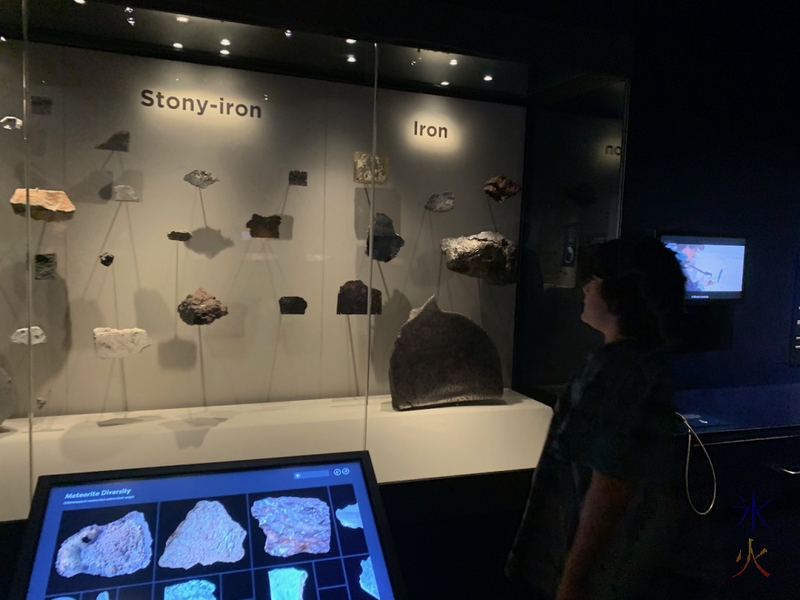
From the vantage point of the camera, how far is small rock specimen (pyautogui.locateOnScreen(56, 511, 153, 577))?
1158mm

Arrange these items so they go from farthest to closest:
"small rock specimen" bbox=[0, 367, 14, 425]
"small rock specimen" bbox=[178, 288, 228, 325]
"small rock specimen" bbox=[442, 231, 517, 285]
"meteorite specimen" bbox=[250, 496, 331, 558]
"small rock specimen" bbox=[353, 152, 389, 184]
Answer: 1. "small rock specimen" bbox=[442, 231, 517, 285]
2. "small rock specimen" bbox=[353, 152, 389, 184]
3. "small rock specimen" bbox=[178, 288, 228, 325]
4. "small rock specimen" bbox=[0, 367, 14, 425]
5. "meteorite specimen" bbox=[250, 496, 331, 558]

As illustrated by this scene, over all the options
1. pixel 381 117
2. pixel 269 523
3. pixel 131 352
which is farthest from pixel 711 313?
pixel 131 352

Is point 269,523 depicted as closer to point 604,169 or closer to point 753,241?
point 604,169

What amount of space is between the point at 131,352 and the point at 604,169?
6.90 ft

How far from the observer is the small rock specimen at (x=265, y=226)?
8.46ft

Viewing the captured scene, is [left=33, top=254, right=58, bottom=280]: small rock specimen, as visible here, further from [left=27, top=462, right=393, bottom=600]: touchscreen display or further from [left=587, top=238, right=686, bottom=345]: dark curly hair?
[left=587, top=238, right=686, bottom=345]: dark curly hair

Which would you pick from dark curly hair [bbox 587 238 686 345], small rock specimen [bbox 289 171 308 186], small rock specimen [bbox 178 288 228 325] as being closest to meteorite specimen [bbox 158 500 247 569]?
dark curly hair [bbox 587 238 686 345]

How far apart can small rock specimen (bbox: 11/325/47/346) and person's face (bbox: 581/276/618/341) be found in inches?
79.2

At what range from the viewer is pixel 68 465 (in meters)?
1.96

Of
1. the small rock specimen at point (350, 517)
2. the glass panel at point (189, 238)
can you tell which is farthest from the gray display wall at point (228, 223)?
the small rock specimen at point (350, 517)

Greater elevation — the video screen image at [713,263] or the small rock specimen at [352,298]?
the video screen image at [713,263]

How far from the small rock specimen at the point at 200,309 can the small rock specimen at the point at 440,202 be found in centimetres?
108

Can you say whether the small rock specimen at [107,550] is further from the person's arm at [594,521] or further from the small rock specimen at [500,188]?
the small rock specimen at [500,188]

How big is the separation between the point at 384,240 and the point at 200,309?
0.87 meters
